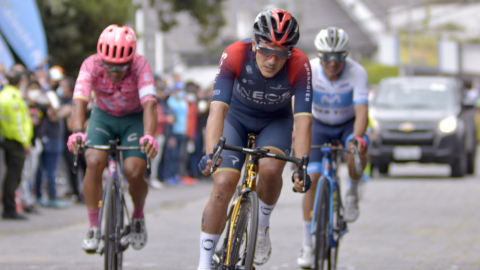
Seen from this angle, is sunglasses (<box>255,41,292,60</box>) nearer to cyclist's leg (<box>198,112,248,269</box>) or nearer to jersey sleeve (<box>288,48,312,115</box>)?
jersey sleeve (<box>288,48,312,115</box>)

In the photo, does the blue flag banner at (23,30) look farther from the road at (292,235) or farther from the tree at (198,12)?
the tree at (198,12)

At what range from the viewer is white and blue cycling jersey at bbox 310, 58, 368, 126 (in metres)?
7.92

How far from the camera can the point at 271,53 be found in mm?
5691

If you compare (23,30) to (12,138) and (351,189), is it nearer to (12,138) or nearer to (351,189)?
(12,138)

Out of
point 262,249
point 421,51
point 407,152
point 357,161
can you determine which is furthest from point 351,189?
point 421,51

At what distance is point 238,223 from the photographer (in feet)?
18.2

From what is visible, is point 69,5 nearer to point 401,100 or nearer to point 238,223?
point 401,100

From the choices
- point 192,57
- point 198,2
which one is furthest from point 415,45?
point 198,2

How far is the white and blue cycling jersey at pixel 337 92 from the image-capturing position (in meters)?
7.92

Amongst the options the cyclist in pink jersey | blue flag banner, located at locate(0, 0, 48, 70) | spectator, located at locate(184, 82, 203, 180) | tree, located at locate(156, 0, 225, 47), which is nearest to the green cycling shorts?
the cyclist in pink jersey

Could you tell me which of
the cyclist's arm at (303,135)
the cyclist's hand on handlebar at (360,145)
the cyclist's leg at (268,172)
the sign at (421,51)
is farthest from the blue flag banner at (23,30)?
the sign at (421,51)

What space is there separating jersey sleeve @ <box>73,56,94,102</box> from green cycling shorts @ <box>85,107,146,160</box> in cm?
41

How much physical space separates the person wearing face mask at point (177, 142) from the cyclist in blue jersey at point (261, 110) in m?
11.5

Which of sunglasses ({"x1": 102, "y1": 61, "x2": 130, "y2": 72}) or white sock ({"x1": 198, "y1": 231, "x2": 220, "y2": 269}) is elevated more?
sunglasses ({"x1": 102, "y1": 61, "x2": 130, "y2": 72})
